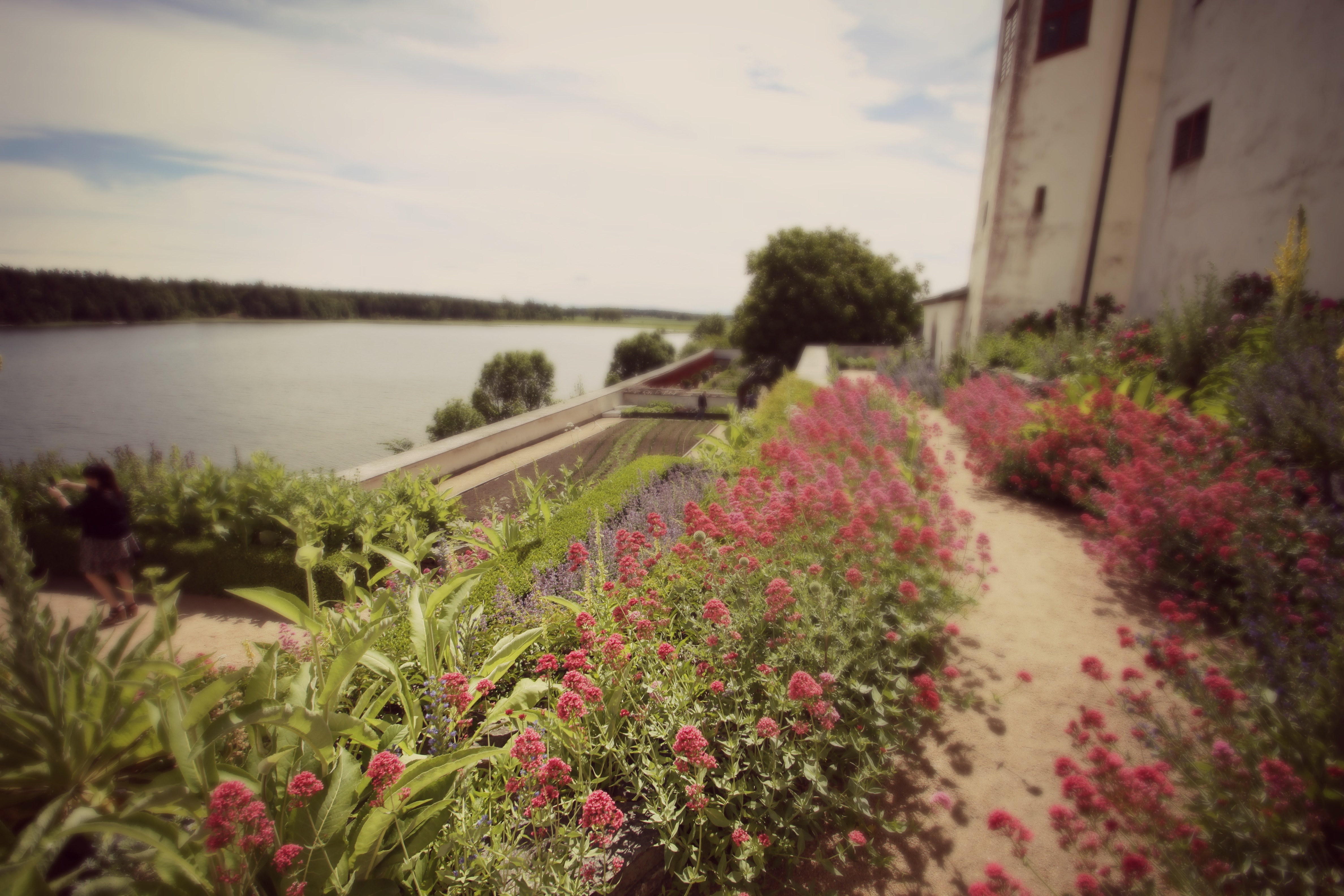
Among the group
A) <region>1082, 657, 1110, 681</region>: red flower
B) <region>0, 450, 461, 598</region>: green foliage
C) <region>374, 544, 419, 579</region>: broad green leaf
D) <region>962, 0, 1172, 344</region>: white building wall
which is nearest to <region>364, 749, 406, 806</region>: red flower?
<region>374, 544, 419, 579</region>: broad green leaf

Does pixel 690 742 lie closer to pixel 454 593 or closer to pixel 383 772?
pixel 383 772

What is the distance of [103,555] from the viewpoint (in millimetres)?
5176

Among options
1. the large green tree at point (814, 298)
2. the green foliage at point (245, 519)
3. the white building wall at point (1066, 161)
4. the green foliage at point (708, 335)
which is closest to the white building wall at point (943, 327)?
the white building wall at point (1066, 161)

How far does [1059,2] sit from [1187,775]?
16.7m

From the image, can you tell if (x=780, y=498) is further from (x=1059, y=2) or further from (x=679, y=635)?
(x=1059, y=2)

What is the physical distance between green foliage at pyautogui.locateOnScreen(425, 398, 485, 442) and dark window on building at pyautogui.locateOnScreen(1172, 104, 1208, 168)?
22774 mm

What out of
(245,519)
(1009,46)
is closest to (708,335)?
(1009,46)

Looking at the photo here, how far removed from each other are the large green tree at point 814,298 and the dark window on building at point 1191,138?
14.7 metres

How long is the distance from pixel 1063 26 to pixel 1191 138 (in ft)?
14.6

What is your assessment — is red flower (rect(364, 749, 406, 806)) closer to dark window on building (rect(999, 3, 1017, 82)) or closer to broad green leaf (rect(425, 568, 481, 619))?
broad green leaf (rect(425, 568, 481, 619))

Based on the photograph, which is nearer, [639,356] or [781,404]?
[781,404]

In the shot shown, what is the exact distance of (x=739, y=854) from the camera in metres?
1.84

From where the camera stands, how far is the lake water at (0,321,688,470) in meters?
15.7

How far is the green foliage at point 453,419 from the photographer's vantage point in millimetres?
23531
